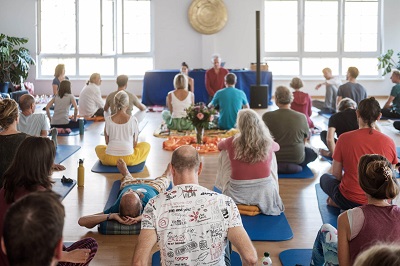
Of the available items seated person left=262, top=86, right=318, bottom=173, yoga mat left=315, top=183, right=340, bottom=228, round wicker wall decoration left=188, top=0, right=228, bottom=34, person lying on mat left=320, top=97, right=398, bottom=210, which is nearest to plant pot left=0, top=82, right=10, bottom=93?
round wicker wall decoration left=188, top=0, right=228, bottom=34

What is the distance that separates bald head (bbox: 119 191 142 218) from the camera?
16.3 ft

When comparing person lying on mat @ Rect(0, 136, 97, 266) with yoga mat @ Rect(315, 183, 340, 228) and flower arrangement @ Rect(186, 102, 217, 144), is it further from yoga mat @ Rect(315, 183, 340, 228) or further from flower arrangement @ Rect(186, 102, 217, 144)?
flower arrangement @ Rect(186, 102, 217, 144)

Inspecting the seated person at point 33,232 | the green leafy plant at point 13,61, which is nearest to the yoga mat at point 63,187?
the seated person at point 33,232

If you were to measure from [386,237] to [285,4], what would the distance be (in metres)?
13.2

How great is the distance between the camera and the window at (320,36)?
1588cm

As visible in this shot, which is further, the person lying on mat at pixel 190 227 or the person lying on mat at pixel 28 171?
the person lying on mat at pixel 28 171

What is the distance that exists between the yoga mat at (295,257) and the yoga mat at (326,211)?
0.64 m

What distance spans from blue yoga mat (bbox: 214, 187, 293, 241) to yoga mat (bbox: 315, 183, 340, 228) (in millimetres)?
333

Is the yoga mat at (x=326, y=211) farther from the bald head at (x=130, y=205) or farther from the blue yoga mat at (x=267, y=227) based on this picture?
the bald head at (x=130, y=205)

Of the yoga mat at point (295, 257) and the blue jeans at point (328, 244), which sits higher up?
the blue jeans at point (328, 244)

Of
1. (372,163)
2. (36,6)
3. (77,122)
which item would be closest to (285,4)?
(36,6)

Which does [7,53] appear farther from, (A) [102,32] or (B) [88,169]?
(B) [88,169]

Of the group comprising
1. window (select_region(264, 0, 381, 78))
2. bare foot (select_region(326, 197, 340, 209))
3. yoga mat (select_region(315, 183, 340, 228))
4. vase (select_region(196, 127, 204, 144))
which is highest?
window (select_region(264, 0, 381, 78))

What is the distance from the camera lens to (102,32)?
48.8 feet
